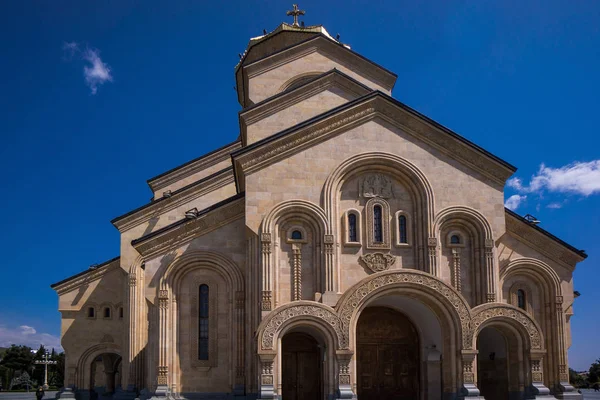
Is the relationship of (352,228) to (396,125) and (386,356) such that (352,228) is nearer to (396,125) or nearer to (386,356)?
(396,125)

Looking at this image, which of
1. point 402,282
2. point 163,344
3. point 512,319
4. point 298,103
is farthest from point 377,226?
point 163,344

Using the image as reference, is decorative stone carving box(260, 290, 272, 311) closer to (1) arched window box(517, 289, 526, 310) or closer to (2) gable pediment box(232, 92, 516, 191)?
(2) gable pediment box(232, 92, 516, 191)

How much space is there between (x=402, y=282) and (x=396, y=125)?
18.1 ft

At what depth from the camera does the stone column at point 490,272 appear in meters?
20.6

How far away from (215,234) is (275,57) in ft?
34.2

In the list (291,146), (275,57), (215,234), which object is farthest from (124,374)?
(275,57)

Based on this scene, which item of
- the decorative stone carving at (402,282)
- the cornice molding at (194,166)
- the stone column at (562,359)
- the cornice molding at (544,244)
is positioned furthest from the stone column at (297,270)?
the cornice molding at (194,166)

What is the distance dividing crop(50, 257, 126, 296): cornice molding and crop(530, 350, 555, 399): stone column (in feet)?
60.2

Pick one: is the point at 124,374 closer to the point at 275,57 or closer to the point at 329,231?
the point at 329,231

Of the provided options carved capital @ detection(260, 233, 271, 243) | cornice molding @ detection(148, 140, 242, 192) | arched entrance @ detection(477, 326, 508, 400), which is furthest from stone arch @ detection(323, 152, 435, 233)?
cornice molding @ detection(148, 140, 242, 192)

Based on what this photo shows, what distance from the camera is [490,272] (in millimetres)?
20797

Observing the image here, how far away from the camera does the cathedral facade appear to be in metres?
19.5

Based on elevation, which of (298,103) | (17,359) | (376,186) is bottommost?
(17,359)

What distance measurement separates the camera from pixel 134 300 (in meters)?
26.8
